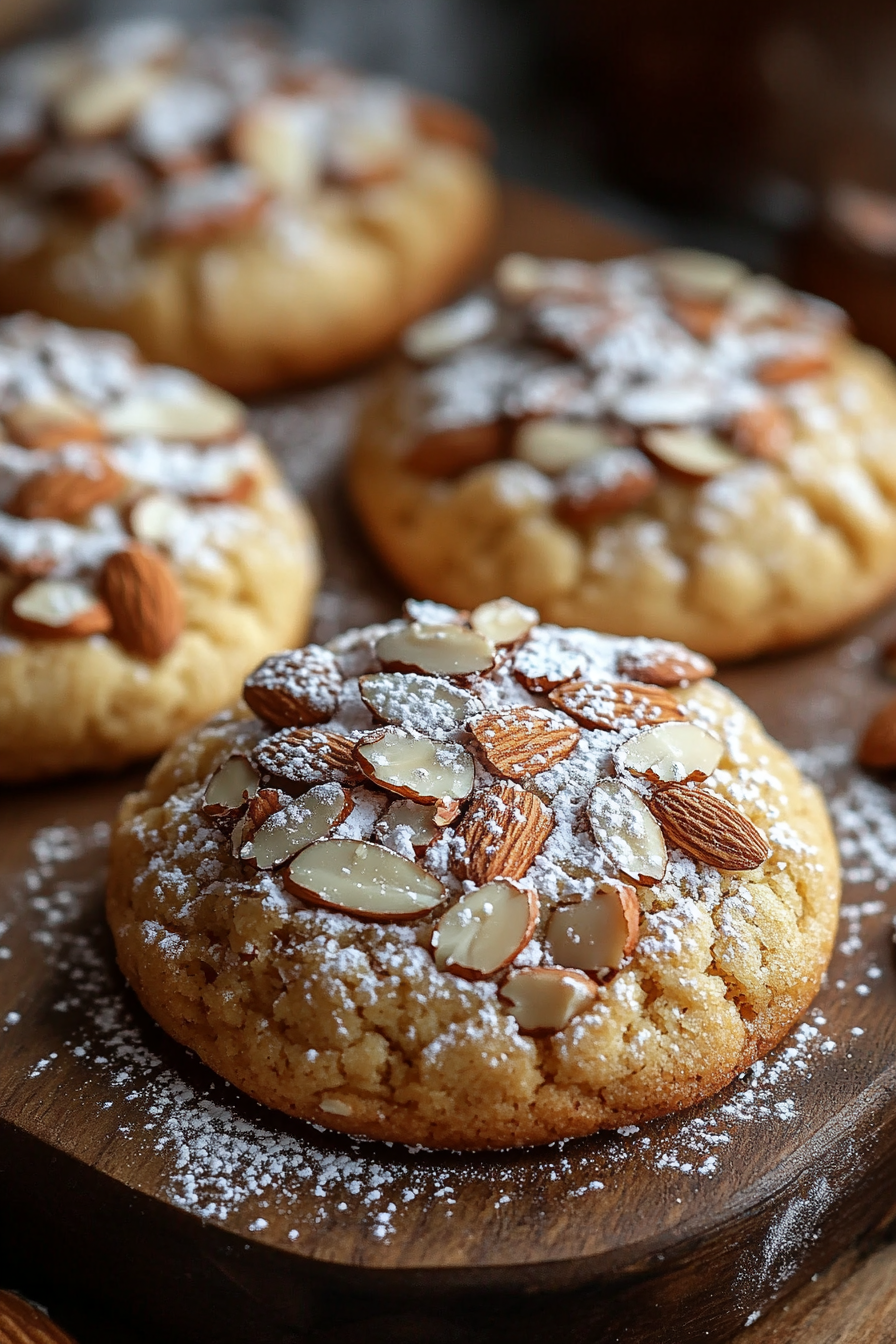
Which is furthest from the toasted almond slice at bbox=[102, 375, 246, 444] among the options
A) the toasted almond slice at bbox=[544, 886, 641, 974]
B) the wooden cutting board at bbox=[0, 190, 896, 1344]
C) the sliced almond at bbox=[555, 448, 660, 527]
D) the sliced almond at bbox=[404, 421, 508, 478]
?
the toasted almond slice at bbox=[544, 886, 641, 974]

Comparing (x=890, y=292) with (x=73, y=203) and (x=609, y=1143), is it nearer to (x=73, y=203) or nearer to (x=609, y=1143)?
(x=73, y=203)

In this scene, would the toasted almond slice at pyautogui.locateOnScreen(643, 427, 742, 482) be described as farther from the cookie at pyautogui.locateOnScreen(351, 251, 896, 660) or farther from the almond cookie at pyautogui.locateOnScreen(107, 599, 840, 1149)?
the almond cookie at pyautogui.locateOnScreen(107, 599, 840, 1149)

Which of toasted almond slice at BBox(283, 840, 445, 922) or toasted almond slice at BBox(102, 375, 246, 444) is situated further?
toasted almond slice at BBox(102, 375, 246, 444)

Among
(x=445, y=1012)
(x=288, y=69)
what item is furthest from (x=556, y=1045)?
(x=288, y=69)

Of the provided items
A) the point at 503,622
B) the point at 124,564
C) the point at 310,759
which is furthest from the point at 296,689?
the point at 124,564

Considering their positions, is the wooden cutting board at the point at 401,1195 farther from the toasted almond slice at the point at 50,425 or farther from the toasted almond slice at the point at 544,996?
the toasted almond slice at the point at 50,425

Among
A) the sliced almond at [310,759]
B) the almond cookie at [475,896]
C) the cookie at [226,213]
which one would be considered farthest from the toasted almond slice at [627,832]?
the cookie at [226,213]
